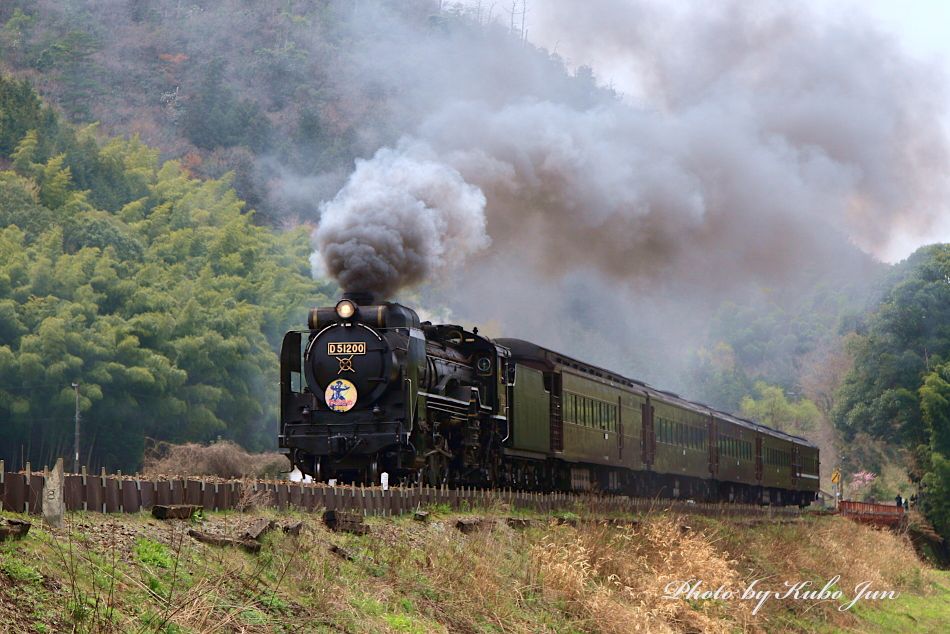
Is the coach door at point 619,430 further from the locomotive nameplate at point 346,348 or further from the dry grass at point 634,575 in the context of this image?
the locomotive nameplate at point 346,348

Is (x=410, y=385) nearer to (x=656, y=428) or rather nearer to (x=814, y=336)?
(x=656, y=428)

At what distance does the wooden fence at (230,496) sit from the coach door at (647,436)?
32.0 ft

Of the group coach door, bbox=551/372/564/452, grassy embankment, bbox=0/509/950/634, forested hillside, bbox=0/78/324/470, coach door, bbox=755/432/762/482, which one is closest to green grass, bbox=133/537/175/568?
grassy embankment, bbox=0/509/950/634

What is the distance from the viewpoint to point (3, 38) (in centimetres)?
12875

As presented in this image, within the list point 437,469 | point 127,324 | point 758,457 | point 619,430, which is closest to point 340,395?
point 437,469

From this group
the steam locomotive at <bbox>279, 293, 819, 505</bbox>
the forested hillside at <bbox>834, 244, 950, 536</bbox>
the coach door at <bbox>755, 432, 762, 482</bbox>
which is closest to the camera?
the steam locomotive at <bbox>279, 293, 819, 505</bbox>

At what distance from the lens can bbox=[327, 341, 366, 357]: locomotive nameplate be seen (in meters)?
19.5

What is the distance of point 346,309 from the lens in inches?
783

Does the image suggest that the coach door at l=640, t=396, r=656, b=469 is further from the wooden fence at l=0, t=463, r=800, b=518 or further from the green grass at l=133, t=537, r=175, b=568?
the green grass at l=133, t=537, r=175, b=568

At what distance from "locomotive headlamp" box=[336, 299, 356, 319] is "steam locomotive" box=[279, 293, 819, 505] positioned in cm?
2

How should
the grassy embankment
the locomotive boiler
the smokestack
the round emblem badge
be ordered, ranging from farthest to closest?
the smokestack < the round emblem badge < the locomotive boiler < the grassy embankment

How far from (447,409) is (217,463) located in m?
16.9

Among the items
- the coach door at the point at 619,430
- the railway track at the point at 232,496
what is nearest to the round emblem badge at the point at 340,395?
the railway track at the point at 232,496

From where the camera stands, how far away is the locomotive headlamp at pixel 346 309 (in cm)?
1984
